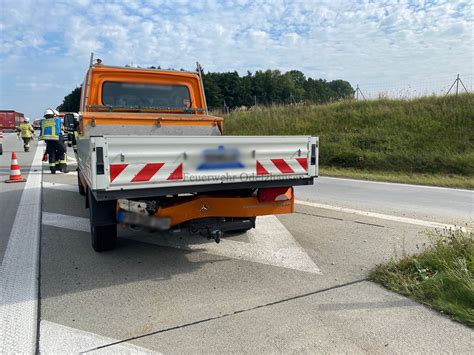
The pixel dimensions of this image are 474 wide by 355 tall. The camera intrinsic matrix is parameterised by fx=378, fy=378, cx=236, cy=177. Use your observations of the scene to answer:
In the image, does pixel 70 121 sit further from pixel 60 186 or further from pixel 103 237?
pixel 60 186

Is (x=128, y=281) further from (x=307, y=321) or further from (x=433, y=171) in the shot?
(x=433, y=171)

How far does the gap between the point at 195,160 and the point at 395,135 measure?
535 inches

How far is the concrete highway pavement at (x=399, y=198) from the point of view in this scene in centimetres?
682

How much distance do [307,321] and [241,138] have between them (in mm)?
1884

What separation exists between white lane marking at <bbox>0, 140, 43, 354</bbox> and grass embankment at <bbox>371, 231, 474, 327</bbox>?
3.21m

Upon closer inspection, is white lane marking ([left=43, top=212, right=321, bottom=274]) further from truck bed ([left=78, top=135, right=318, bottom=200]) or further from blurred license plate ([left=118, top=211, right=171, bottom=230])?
truck bed ([left=78, top=135, right=318, bottom=200])

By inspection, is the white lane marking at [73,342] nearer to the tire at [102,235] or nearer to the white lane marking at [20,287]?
the white lane marking at [20,287]

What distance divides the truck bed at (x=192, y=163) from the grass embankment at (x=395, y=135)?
308 inches

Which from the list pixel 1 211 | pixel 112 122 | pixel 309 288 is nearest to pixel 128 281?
pixel 309 288

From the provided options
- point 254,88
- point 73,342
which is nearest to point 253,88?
point 254,88

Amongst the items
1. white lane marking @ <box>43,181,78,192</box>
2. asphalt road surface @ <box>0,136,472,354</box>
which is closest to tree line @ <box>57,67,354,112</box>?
white lane marking @ <box>43,181,78,192</box>

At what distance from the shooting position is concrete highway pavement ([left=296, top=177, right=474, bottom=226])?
6.82 metres

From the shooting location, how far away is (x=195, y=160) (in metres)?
3.79

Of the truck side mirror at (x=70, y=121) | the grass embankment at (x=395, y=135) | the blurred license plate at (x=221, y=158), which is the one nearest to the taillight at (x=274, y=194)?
the blurred license plate at (x=221, y=158)
